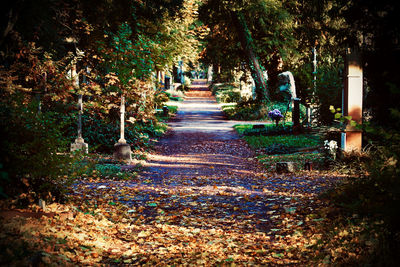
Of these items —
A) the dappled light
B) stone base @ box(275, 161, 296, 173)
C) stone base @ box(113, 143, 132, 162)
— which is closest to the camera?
the dappled light

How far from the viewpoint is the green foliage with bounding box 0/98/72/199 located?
482 cm

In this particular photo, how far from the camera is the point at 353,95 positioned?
9781 mm

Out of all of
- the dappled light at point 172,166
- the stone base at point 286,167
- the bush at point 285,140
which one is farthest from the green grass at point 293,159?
the bush at point 285,140

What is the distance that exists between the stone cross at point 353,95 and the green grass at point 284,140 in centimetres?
484

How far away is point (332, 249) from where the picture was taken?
4.45m

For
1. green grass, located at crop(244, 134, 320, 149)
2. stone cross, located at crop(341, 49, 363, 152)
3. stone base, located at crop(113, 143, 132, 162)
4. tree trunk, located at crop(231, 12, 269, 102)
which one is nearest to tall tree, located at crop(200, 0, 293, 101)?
tree trunk, located at crop(231, 12, 269, 102)

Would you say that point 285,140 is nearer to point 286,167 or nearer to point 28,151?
point 286,167

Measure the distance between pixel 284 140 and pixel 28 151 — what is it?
1276cm

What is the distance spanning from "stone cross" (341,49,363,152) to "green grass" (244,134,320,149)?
4.84 meters

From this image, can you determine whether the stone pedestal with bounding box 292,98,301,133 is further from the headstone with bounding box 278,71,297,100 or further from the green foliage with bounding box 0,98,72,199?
the green foliage with bounding box 0,98,72,199

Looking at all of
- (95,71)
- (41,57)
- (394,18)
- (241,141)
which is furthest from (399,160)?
(241,141)

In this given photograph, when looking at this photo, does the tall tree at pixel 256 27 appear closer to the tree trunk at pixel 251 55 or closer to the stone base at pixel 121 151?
the tree trunk at pixel 251 55

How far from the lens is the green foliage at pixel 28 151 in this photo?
482 centimetres

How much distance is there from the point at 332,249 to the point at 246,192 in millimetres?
3792
